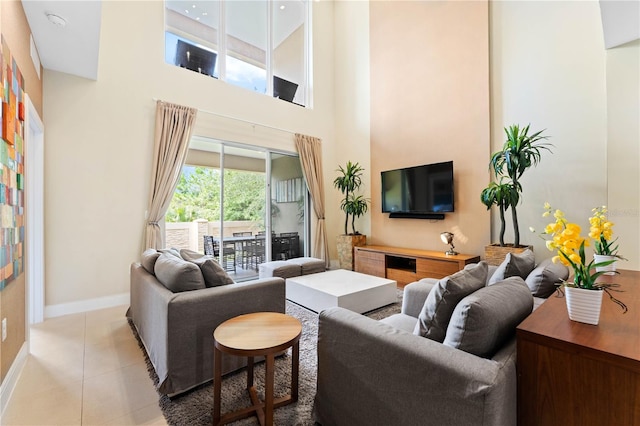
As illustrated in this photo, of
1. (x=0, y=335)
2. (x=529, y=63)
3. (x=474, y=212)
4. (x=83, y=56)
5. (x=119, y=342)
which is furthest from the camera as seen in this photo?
(x=474, y=212)

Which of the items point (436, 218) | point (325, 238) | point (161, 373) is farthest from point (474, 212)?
point (161, 373)

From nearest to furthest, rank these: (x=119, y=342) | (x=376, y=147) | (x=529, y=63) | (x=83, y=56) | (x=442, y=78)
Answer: (x=119, y=342)
(x=83, y=56)
(x=529, y=63)
(x=442, y=78)
(x=376, y=147)

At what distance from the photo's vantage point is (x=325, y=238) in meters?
5.86

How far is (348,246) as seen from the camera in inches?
211

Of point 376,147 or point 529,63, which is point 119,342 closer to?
point 376,147

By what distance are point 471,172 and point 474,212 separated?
597 mm

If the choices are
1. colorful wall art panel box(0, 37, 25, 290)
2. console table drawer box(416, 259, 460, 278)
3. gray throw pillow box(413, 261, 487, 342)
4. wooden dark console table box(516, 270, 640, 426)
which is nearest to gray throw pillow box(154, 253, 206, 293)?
colorful wall art panel box(0, 37, 25, 290)

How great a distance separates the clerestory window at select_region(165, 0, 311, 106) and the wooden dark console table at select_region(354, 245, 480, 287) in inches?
135

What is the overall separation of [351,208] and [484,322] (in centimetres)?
432

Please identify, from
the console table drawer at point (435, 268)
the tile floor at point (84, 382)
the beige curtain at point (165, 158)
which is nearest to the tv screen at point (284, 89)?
the beige curtain at point (165, 158)

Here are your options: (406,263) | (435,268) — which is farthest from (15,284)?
(406,263)

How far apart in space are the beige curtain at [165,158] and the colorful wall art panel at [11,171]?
1599 mm

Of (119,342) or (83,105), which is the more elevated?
(83,105)

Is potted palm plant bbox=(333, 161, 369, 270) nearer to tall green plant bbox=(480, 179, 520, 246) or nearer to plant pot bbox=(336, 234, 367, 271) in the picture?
plant pot bbox=(336, 234, 367, 271)
